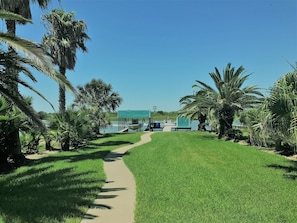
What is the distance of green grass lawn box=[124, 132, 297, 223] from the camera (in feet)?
18.8

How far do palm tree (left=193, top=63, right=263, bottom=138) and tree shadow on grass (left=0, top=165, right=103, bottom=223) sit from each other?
13443mm

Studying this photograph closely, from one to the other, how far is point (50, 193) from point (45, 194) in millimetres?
128

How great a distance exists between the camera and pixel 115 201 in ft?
22.4

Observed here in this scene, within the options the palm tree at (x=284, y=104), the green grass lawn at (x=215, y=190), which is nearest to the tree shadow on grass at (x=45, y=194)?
the green grass lawn at (x=215, y=190)

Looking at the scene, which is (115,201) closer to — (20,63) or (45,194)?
(45,194)

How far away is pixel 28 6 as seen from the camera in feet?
45.1

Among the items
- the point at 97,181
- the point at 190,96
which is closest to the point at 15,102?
the point at 97,181

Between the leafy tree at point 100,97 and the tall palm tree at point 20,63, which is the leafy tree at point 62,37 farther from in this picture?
the tall palm tree at point 20,63

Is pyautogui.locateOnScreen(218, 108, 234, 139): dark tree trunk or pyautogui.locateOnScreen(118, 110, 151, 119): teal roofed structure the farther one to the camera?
pyautogui.locateOnScreen(118, 110, 151, 119): teal roofed structure

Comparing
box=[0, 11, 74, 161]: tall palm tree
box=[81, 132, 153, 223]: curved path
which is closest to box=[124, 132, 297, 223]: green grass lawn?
box=[81, 132, 153, 223]: curved path

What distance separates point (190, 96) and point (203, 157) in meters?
12.2

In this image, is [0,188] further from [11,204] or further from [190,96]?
[190,96]

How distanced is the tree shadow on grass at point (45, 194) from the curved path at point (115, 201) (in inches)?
9.6

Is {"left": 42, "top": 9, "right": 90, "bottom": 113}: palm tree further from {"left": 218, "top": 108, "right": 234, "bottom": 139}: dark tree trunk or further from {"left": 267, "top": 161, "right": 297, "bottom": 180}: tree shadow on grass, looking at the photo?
{"left": 267, "top": 161, "right": 297, "bottom": 180}: tree shadow on grass
